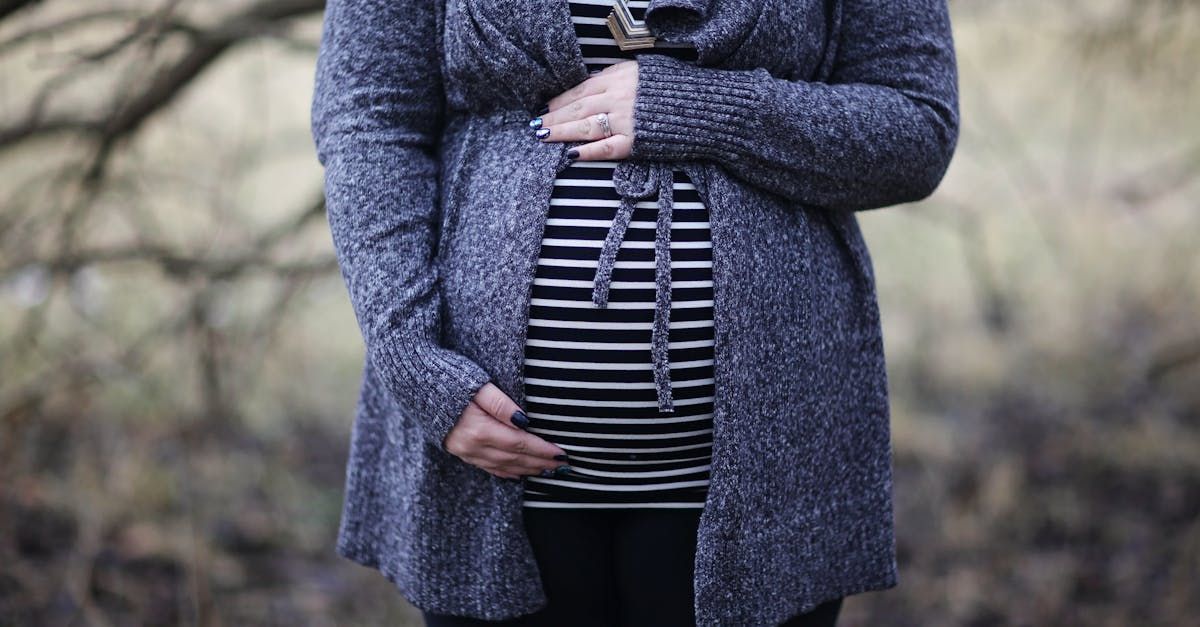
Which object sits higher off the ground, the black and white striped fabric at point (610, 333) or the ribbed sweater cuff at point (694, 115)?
the ribbed sweater cuff at point (694, 115)

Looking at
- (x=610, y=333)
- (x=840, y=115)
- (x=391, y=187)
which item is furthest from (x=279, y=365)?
(x=840, y=115)

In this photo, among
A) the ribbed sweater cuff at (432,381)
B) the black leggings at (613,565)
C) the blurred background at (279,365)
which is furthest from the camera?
the blurred background at (279,365)

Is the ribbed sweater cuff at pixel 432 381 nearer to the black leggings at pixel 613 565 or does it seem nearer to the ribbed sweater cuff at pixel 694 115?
the black leggings at pixel 613 565

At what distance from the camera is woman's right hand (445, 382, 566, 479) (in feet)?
3.88

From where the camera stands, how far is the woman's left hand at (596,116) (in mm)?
1211

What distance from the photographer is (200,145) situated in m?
2.98

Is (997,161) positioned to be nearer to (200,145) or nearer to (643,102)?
(200,145)

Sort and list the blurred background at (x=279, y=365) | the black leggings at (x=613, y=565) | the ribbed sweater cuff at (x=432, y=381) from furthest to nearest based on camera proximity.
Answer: the blurred background at (x=279, y=365), the black leggings at (x=613, y=565), the ribbed sweater cuff at (x=432, y=381)

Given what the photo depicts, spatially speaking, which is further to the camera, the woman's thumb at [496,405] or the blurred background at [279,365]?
the blurred background at [279,365]

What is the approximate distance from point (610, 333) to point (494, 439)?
0.59 ft

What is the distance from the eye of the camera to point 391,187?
125 cm

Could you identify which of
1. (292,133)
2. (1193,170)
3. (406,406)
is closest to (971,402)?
(1193,170)

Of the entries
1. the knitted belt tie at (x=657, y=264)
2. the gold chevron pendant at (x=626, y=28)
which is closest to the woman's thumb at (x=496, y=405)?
the knitted belt tie at (x=657, y=264)

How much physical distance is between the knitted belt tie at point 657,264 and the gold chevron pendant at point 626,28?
0.17 metres
